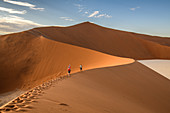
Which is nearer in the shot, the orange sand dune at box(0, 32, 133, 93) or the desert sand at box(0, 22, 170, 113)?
the desert sand at box(0, 22, 170, 113)

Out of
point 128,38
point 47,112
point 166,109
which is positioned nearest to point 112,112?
point 47,112

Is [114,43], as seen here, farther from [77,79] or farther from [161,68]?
[77,79]

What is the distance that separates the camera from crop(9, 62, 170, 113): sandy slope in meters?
3.32

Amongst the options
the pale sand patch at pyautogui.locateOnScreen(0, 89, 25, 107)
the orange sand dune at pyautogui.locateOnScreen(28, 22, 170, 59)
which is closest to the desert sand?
the orange sand dune at pyautogui.locateOnScreen(28, 22, 170, 59)

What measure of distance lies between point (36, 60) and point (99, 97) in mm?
12119

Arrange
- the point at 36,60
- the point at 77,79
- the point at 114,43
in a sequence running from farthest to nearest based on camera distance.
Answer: the point at 114,43 < the point at 36,60 < the point at 77,79

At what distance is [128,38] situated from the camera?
127 feet

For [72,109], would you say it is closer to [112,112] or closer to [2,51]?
[112,112]

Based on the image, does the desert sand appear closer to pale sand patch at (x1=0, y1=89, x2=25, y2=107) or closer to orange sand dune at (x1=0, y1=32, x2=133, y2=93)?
orange sand dune at (x1=0, y1=32, x2=133, y2=93)

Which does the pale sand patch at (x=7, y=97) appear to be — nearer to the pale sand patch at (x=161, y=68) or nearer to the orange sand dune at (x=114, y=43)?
the pale sand patch at (x=161, y=68)

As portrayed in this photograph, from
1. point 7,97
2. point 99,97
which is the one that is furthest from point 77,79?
point 7,97

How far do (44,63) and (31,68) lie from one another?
142 centimetres

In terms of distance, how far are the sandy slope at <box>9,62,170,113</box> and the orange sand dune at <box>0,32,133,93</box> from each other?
4.84 meters

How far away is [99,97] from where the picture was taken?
4.68 meters
